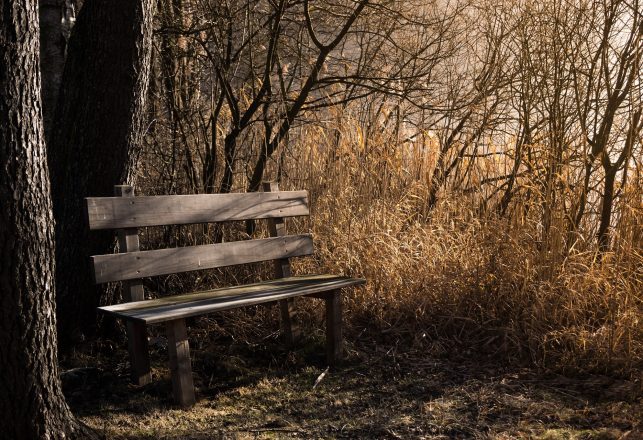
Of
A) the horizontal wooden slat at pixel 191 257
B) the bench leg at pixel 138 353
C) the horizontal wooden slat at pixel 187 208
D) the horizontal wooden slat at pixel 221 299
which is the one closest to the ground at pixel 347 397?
the bench leg at pixel 138 353

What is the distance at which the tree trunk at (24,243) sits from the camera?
85.7 inches

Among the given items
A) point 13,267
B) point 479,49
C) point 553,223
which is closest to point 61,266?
point 13,267

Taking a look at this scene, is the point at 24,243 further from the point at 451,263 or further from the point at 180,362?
the point at 451,263

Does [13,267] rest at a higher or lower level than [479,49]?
lower

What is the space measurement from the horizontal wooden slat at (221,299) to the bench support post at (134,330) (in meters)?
0.10

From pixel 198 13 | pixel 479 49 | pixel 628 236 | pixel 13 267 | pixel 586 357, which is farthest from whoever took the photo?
pixel 479 49

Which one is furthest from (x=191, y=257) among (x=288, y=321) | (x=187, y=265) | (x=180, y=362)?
(x=288, y=321)

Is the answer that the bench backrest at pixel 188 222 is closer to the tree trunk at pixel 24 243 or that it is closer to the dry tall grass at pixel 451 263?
the dry tall grass at pixel 451 263

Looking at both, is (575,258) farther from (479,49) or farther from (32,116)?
(32,116)

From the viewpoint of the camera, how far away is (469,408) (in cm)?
312

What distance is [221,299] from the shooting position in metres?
3.19

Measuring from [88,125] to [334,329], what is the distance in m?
1.59

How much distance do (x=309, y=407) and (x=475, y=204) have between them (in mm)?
2283

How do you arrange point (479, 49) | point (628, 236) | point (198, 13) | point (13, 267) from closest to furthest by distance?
point (13, 267), point (628, 236), point (198, 13), point (479, 49)
